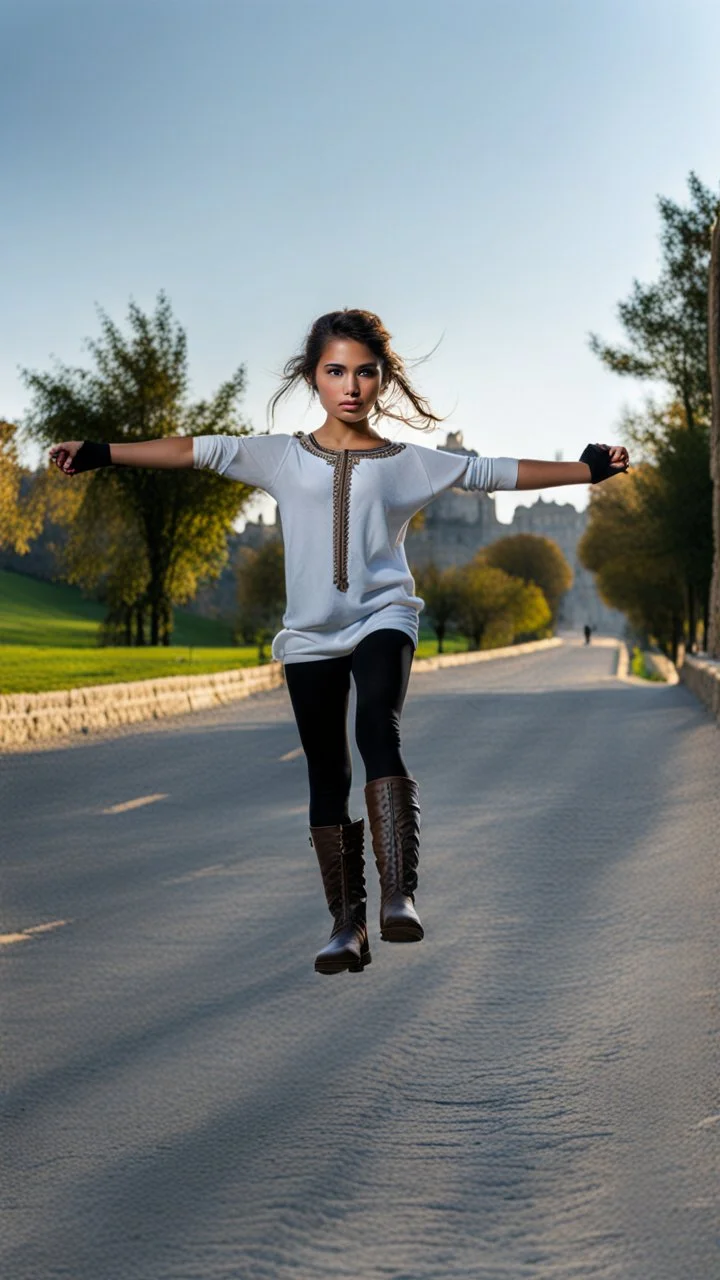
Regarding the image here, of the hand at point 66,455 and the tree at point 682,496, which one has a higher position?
the tree at point 682,496

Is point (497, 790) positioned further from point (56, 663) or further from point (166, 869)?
point (56, 663)

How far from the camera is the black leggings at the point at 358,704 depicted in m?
2.56

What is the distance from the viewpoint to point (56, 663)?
3644 centimetres

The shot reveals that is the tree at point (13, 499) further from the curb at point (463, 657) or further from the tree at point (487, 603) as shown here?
the tree at point (487, 603)

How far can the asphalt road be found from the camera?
798 inches

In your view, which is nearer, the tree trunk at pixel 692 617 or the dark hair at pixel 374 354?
the dark hair at pixel 374 354

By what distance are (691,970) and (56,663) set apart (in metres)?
19.5

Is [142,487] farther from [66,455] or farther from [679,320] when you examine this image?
[66,455]

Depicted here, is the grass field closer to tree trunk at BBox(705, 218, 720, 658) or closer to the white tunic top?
tree trunk at BBox(705, 218, 720, 658)

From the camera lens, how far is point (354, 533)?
102 inches

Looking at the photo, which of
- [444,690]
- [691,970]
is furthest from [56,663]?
[691,970]

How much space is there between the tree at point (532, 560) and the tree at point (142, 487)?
96752 mm

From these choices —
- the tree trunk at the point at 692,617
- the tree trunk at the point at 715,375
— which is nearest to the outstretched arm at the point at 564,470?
the tree trunk at the point at 715,375

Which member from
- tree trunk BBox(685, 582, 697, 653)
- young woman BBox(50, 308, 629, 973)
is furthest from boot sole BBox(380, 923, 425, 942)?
tree trunk BBox(685, 582, 697, 653)
